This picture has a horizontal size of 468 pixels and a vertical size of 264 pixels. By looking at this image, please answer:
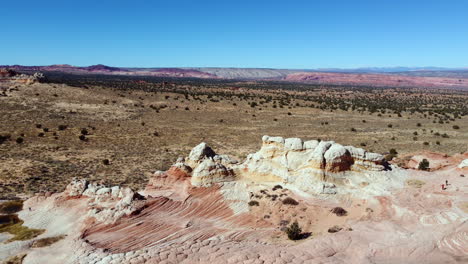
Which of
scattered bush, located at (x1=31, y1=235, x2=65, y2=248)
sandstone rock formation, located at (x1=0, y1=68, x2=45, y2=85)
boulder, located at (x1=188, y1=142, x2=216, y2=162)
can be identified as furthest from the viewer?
sandstone rock formation, located at (x1=0, y1=68, x2=45, y2=85)

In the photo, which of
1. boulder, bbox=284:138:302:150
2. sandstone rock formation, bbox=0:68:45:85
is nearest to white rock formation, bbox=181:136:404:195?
boulder, bbox=284:138:302:150

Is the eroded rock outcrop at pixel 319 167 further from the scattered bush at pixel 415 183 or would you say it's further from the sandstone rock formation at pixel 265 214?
the scattered bush at pixel 415 183

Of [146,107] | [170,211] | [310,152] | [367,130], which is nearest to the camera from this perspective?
[170,211]

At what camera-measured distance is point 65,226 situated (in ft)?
48.4

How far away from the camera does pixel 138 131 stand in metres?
44.7

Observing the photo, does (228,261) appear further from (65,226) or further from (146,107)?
(146,107)

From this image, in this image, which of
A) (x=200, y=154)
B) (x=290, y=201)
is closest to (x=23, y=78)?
(x=200, y=154)

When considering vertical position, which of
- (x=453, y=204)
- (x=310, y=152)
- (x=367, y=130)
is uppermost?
(x=310, y=152)

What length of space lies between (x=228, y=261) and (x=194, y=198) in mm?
6361

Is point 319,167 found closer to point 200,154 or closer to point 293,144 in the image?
point 293,144

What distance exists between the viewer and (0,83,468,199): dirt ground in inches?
1064

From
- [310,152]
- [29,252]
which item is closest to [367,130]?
[310,152]

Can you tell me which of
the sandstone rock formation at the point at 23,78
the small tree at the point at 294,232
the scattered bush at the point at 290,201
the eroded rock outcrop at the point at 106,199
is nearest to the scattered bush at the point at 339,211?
the scattered bush at the point at 290,201

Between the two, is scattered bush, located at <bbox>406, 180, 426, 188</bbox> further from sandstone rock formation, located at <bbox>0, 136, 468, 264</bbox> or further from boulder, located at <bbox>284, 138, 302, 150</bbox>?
boulder, located at <bbox>284, 138, 302, 150</bbox>
